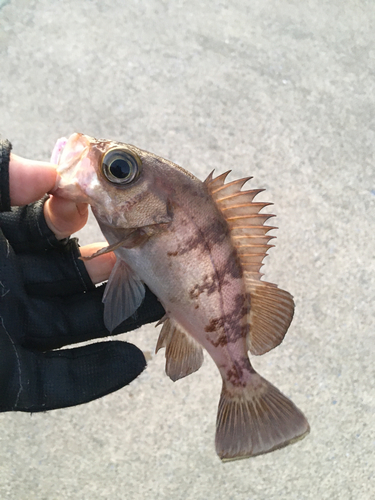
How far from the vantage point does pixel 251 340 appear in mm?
1460

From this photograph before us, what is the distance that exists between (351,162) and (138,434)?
206cm

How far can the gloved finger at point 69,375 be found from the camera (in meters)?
1.42

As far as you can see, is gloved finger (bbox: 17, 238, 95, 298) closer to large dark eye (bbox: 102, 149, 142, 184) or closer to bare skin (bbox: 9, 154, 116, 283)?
bare skin (bbox: 9, 154, 116, 283)

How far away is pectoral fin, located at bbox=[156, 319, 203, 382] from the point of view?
Answer: 4.85ft

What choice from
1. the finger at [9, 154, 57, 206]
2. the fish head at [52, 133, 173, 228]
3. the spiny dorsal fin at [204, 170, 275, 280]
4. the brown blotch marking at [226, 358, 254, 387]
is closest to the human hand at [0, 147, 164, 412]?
the finger at [9, 154, 57, 206]

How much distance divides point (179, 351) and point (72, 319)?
468mm

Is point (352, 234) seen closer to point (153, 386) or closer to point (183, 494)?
point (153, 386)

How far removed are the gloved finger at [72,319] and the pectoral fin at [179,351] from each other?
208mm

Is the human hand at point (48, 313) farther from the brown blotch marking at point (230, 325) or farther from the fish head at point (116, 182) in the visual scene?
the brown blotch marking at point (230, 325)

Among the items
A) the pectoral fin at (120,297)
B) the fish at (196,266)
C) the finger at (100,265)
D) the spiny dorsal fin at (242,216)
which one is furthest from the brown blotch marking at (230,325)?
the finger at (100,265)

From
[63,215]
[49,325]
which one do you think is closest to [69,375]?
[49,325]

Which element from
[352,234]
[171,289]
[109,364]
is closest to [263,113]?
[352,234]

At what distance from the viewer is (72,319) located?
163 centimetres

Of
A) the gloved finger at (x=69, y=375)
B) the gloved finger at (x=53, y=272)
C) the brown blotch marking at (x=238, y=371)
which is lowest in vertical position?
the gloved finger at (x=69, y=375)
